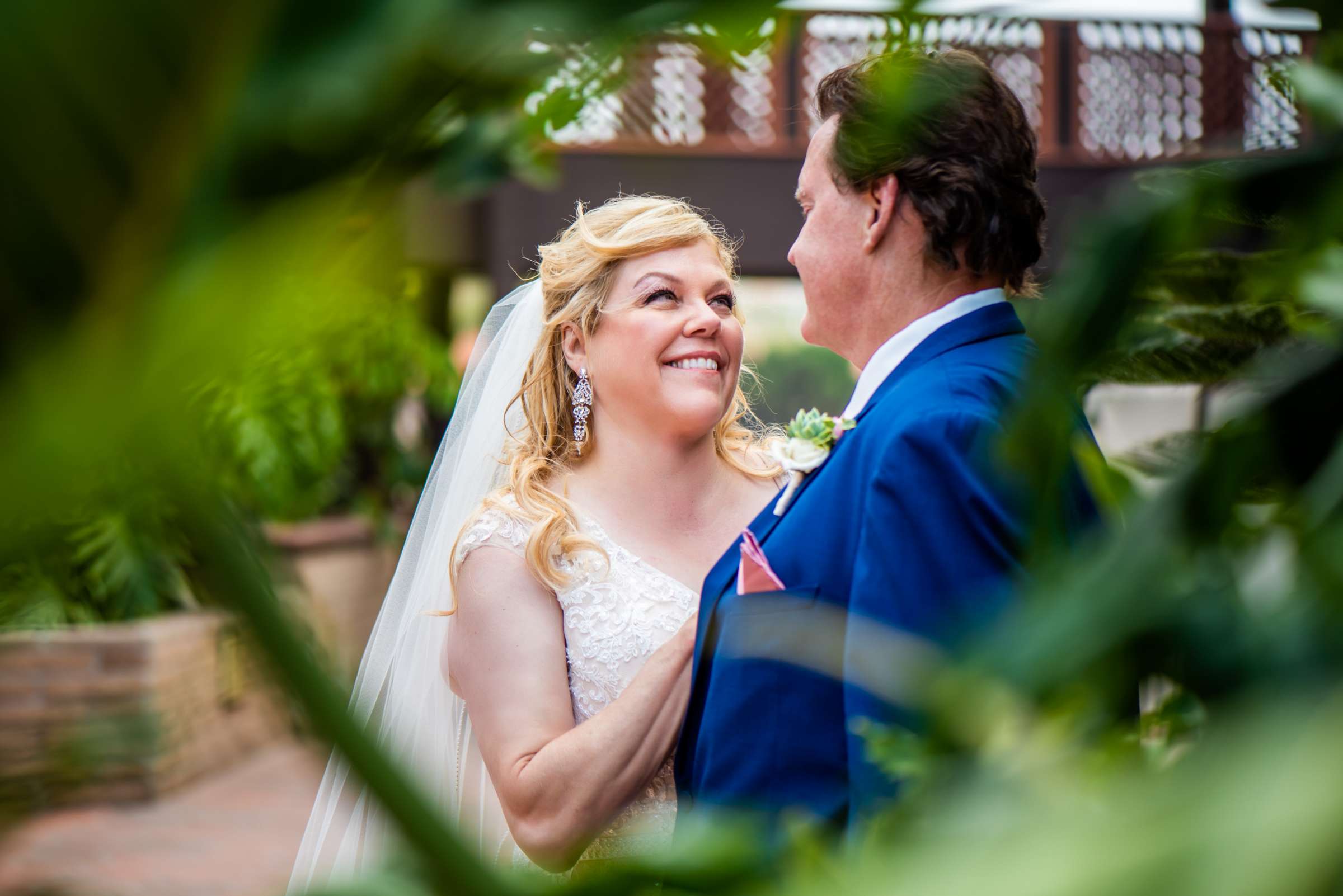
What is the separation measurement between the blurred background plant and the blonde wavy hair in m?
2.25

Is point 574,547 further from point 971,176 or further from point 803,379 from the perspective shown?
point 803,379

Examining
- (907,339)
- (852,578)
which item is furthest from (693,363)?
(852,578)

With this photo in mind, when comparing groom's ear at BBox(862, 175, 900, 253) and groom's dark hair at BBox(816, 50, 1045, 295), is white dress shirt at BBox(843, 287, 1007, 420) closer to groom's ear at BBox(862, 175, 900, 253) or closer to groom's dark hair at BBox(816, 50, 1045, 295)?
groom's dark hair at BBox(816, 50, 1045, 295)

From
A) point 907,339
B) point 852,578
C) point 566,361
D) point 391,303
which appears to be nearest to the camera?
point 391,303

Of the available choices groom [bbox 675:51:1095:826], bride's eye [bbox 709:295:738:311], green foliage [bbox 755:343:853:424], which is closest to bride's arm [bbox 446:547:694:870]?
groom [bbox 675:51:1095:826]

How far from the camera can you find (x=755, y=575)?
1.90m

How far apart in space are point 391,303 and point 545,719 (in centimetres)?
206

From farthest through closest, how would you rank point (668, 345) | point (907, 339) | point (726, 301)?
point (726, 301), point (668, 345), point (907, 339)

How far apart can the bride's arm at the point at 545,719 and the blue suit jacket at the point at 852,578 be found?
167mm

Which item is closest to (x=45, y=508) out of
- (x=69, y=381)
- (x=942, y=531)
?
(x=69, y=381)

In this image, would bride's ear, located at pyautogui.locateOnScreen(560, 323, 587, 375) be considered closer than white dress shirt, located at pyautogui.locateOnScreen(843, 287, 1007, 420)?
No

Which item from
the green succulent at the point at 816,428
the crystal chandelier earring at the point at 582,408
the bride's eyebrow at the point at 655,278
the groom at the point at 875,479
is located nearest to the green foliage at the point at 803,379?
the crystal chandelier earring at the point at 582,408

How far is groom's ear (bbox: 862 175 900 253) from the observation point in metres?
2.07

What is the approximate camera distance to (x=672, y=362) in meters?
2.86
